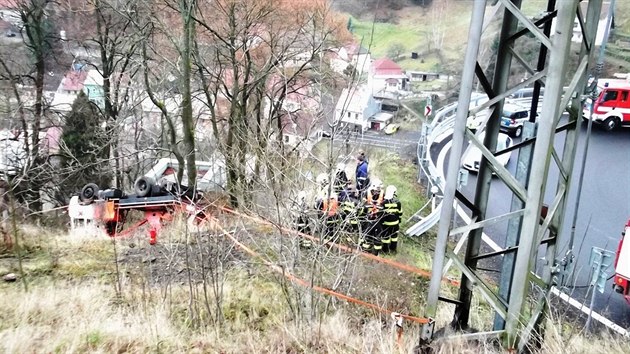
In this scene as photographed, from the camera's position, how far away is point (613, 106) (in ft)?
49.7

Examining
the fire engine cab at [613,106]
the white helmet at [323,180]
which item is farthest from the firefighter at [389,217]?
the fire engine cab at [613,106]

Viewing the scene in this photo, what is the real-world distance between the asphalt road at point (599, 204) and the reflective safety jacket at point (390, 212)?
8.19 ft

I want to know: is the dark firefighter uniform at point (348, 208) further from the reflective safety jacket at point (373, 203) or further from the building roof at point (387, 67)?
the building roof at point (387, 67)

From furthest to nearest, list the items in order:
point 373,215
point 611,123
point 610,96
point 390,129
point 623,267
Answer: point 390,129 → point 611,123 → point 610,96 → point 373,215 → point 623,267

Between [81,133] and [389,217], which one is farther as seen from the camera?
[81,133]

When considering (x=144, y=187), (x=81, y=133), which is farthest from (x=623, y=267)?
(x=81, y=133)

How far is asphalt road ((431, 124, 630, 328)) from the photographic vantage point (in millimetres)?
7832

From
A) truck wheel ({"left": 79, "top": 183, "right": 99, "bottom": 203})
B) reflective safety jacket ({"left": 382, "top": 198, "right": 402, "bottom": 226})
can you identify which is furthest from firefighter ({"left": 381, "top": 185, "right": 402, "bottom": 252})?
truck wheel ({"left": 79, "top": 183, "right": 99, "bottom": 203})

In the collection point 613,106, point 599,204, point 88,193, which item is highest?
point 613,106

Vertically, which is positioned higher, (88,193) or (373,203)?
(373,203)

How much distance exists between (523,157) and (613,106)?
14.4m

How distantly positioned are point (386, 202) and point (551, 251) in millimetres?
4437

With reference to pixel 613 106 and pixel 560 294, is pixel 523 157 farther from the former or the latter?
pixel 613 106

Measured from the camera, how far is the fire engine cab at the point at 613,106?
583 inches
